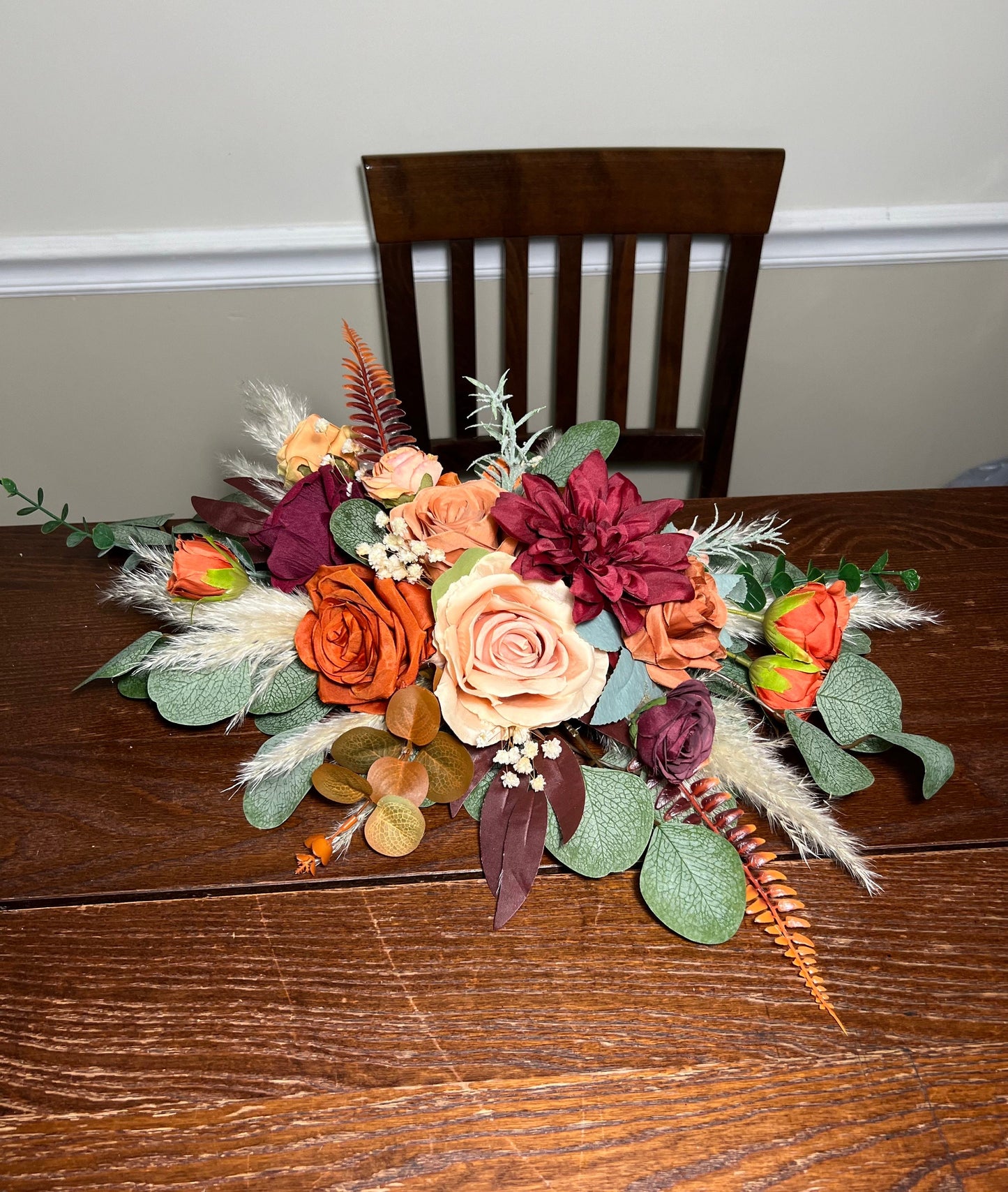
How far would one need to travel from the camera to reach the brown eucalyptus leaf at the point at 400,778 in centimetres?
55

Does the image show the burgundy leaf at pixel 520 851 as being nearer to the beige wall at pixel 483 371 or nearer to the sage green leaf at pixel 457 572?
the sage green leaf at pixel 457 572

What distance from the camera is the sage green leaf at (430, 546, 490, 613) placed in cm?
53

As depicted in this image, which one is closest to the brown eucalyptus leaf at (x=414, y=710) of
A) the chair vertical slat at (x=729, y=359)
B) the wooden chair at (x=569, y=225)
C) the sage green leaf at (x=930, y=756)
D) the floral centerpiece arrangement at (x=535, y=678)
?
the floral centerpiece arrangement at (x=535, y=678)

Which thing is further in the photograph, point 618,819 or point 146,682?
point 146,682

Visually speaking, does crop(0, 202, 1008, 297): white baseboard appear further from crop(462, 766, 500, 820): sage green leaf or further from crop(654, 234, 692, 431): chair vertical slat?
crop(462, 766, 500, 820): sage green leaf

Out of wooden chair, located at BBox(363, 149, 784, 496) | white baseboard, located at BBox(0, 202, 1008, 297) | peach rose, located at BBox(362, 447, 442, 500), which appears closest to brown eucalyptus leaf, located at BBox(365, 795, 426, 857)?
peach rose, located at BBox(362, 447, 442, 500)

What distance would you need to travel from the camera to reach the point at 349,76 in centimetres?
108

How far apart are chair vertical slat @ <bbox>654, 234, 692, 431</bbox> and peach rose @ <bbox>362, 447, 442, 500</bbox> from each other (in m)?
0.57

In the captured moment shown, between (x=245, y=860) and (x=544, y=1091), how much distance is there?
0.79ft

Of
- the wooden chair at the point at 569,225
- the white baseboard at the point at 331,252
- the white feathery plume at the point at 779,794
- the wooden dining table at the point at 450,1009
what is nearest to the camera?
the wooden dining table at the point at 450,1009

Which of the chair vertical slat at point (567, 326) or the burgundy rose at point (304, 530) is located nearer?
the burgundy rose at point (304, 530)

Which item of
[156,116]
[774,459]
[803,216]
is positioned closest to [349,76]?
[156,116]

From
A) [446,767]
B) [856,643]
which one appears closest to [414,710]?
[446,767]

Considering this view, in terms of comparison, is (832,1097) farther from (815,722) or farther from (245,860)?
(245,860)
